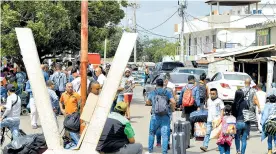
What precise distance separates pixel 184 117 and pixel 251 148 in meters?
1.83

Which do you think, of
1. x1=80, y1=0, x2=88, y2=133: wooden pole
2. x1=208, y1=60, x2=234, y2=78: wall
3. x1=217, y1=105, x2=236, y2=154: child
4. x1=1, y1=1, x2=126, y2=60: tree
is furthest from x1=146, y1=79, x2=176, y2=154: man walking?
x1=208, y1=60, x2=234, y2=78: wall

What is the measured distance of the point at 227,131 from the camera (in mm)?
11578

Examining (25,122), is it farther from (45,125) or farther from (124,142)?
(45,125)

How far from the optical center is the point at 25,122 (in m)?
19.2

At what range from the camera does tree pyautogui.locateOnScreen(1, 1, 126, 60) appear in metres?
26.4

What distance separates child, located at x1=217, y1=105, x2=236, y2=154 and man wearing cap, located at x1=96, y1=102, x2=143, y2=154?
3.14m

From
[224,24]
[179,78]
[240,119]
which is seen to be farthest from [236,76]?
[224,24]

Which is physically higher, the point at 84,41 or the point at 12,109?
the point at 84,41

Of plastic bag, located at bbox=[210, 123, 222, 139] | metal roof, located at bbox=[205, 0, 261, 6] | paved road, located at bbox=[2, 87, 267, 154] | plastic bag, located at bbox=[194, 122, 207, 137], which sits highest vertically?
metal roof, located at bbox=[205, 0, 261, 6]

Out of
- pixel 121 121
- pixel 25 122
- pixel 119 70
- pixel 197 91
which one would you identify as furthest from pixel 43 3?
pixel 119 70

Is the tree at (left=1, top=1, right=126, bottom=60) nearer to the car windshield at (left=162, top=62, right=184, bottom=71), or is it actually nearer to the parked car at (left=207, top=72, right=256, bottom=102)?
the parked car at (left=207, top=72, right=256, bottom=102)

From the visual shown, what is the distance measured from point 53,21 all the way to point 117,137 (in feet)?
62.0

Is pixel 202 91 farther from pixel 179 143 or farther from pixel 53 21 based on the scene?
pixel 53 21

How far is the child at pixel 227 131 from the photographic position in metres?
11.6
